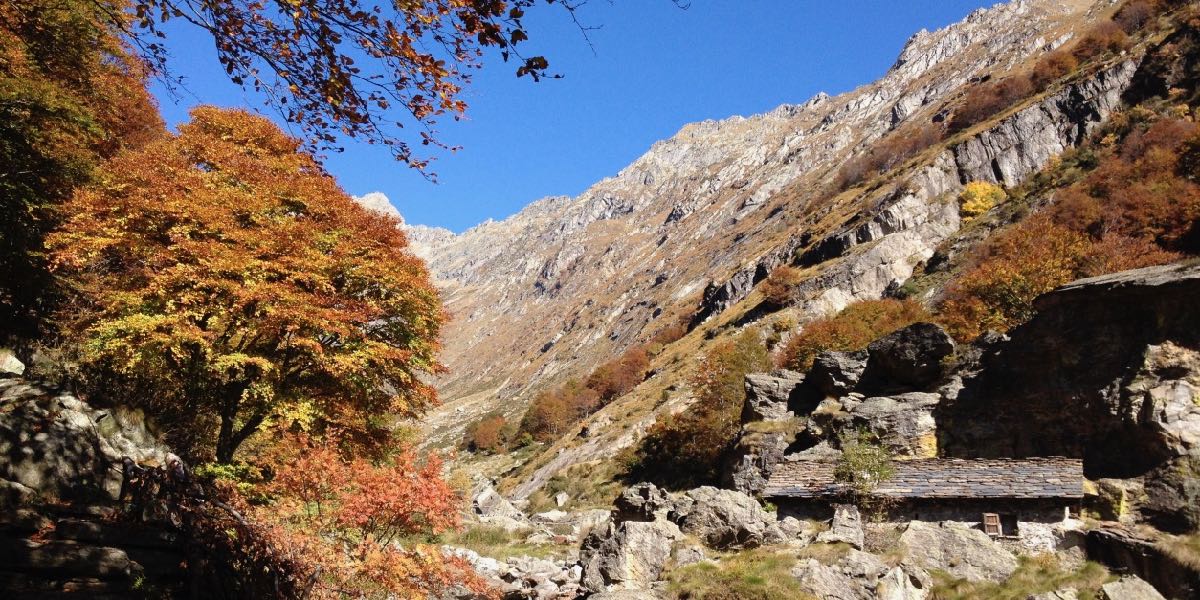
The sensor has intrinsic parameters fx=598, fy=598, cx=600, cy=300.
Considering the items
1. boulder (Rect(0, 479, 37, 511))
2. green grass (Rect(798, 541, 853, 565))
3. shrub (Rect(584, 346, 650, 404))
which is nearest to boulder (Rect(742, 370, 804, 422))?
green grass (Rect(798, 541, 853, 565))

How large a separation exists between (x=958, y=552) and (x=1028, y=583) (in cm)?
137

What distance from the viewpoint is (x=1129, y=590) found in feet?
37.4

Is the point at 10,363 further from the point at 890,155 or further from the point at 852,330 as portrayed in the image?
the point at 890,155

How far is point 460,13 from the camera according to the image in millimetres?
4930

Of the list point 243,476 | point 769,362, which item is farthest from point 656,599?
point 769,362

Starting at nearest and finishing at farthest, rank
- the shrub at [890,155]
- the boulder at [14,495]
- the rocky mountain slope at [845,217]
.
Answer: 1. the boulder at [14,495]
2. the rocky mountain slope at [845,217]
3. the shrub at [890,155]

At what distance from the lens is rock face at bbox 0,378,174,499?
8109 millimetres

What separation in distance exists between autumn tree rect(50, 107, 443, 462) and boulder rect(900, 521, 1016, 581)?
41.8ft

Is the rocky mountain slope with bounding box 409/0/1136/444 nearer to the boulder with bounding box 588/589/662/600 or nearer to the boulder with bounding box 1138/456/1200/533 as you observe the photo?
the boulder with bounding box 588/589/662/600

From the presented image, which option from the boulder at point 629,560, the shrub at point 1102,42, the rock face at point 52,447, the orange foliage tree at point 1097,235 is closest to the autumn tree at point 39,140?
the rock face at point 52,447

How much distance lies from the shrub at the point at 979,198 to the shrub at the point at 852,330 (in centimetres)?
2207

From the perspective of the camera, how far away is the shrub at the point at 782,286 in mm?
67438

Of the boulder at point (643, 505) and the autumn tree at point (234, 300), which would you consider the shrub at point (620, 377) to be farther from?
the autumn tree at point (234, 300)

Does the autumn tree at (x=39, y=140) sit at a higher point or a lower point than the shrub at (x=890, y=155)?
lower
